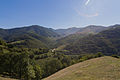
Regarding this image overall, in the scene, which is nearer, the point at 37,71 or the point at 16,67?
the point at 16,67

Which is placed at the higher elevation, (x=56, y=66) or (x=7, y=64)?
(x=7, y=64)

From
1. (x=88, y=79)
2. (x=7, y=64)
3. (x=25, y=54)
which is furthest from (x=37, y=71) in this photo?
(x=88, y=79)

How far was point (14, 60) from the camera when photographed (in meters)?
49.9

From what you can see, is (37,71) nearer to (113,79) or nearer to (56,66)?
(56,66)

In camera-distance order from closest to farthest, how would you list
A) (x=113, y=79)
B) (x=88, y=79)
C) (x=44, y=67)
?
1. (x=113, y=79)
2. (x=88, y=79)
3. (x=44, y=67)

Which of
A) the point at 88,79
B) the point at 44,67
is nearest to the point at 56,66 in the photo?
the point at 44,67

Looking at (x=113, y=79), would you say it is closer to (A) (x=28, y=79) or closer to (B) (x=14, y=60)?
(A) (x=28, y=79)

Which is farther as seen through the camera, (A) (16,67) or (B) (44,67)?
(B) (44,67)

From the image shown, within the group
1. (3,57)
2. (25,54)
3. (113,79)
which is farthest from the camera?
(3,57)

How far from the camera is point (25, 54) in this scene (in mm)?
42594

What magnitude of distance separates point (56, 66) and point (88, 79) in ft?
197

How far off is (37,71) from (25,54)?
1524 centimetres

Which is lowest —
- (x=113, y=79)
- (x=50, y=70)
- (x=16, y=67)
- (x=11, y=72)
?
(x=50, y=70)

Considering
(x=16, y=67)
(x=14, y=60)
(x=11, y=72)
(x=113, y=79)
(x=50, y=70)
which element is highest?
(x=113, y=79)
